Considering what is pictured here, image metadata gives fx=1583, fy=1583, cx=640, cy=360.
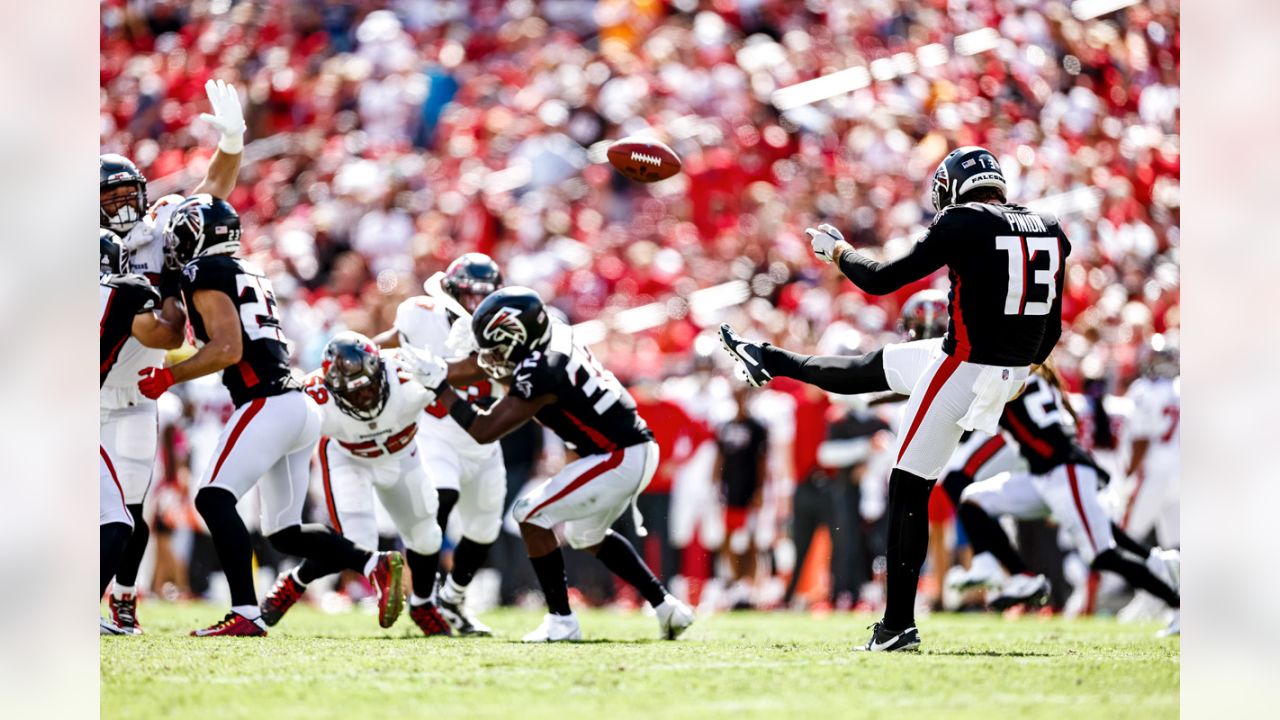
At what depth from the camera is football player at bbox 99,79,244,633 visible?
7504 millimetres

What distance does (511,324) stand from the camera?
7.27m

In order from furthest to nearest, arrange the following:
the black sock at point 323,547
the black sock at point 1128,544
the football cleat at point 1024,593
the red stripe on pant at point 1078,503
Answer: the football cleat at point 1024,593 → the black sock at point 1128,544 → the red stripe on pant at point 1078,503 → the black sock at point 323,547

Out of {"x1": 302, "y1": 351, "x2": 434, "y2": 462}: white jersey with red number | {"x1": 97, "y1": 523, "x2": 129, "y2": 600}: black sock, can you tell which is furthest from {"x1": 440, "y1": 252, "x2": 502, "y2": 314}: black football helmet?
{"x1": 97, "y1": 523, "x2": 129, "y2": 600}: black sock

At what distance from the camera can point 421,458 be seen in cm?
816

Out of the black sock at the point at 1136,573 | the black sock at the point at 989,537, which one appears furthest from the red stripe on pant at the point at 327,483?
the black sock at the point at 1136,573

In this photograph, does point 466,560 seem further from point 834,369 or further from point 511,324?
point 834,369

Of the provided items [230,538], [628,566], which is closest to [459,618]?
[628,566]

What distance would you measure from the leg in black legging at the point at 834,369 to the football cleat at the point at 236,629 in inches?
102

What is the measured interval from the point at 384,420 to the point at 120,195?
1.65 metres

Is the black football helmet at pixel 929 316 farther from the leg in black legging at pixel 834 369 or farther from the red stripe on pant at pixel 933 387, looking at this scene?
the red stripe on pant at pixel 933 387

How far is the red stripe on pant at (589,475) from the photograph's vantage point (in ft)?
24.0

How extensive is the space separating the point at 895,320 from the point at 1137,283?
6.54 ft
